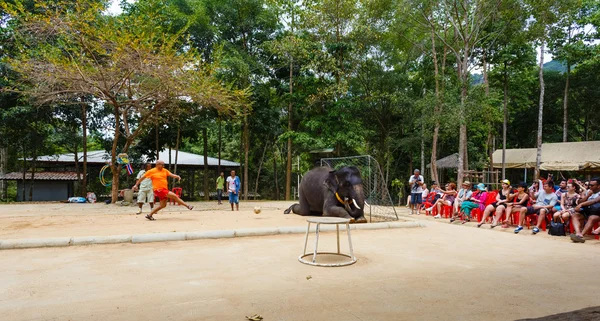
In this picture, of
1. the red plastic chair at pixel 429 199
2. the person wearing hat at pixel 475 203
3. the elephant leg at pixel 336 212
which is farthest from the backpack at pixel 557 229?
the red plastic chair at pixel 429 199

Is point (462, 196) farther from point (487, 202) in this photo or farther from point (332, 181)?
point (332, 181)

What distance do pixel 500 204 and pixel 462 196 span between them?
1.65 m

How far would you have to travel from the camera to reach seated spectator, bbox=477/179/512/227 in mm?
10000

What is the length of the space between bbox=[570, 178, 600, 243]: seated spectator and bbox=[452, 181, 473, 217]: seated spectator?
328 centimetres

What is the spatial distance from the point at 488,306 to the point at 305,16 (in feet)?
65.6

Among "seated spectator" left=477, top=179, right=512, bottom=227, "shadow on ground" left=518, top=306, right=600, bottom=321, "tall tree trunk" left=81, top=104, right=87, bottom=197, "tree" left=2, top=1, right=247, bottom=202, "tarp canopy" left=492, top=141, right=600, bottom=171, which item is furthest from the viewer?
"tarp canopy" left=492, top=141, right=600, bottom=171

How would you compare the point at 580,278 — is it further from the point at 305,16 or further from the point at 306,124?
the point at 305,16

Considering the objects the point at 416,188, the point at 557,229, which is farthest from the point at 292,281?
the point at 416,188

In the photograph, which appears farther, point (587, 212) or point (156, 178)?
point (156, 178)

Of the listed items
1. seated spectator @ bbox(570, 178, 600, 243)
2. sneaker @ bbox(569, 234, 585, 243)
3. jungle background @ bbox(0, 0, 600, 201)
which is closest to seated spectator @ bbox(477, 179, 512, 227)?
seated spectator @ bbox(570, 178, 600, 243)

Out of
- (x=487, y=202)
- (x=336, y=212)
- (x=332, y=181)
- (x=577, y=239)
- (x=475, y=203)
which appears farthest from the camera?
(x=475, y=203)

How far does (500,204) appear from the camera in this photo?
10.1m

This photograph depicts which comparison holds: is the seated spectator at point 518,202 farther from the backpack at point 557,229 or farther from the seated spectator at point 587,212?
the seated spectator at point 587,212

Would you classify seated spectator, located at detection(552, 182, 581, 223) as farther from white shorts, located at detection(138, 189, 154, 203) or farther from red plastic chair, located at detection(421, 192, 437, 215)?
white shorts, located at detection(138, 189, 154, 203)
